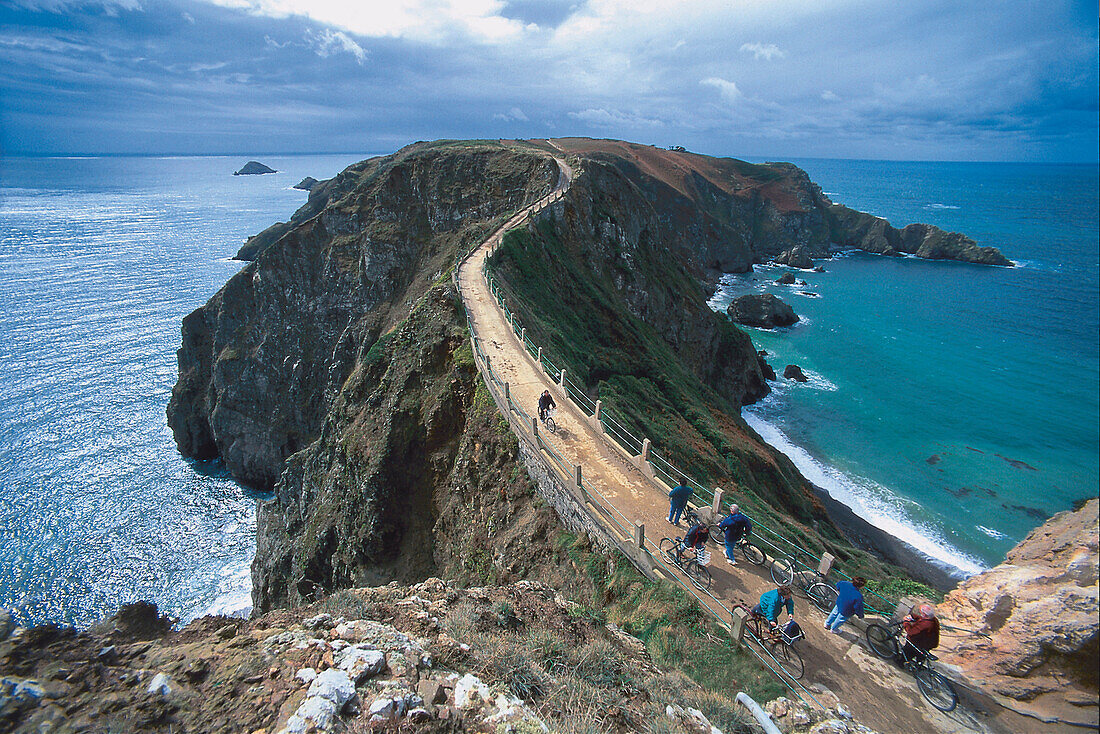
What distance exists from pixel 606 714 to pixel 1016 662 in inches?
307

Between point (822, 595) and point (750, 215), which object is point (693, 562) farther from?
point (750, 215)

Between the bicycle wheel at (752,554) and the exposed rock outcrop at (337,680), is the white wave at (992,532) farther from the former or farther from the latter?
the exposed rock outcrop at (337,680)

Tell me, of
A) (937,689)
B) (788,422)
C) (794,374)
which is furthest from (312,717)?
(794,374)

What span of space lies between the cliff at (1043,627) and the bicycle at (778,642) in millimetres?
2923

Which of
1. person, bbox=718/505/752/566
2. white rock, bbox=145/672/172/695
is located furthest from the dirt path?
white rock, bbox=145/672/172/695

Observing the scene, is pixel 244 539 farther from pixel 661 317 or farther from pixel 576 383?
pixel 661 317

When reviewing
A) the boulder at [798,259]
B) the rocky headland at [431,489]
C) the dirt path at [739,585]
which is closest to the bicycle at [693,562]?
the dirt path at [739,585]

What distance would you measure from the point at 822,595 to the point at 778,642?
86.6 inches

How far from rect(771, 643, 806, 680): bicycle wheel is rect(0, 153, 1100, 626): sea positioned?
585 cm

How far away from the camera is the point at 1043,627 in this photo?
8.65 m

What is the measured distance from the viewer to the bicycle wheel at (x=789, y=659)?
981 cm

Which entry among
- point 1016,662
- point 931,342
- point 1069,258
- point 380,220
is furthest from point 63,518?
point 1069,258

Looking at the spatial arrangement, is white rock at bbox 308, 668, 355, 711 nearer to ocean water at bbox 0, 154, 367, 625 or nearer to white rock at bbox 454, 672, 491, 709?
white rock at bbox 454, 672, 491, 709

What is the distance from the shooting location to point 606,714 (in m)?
7.73
